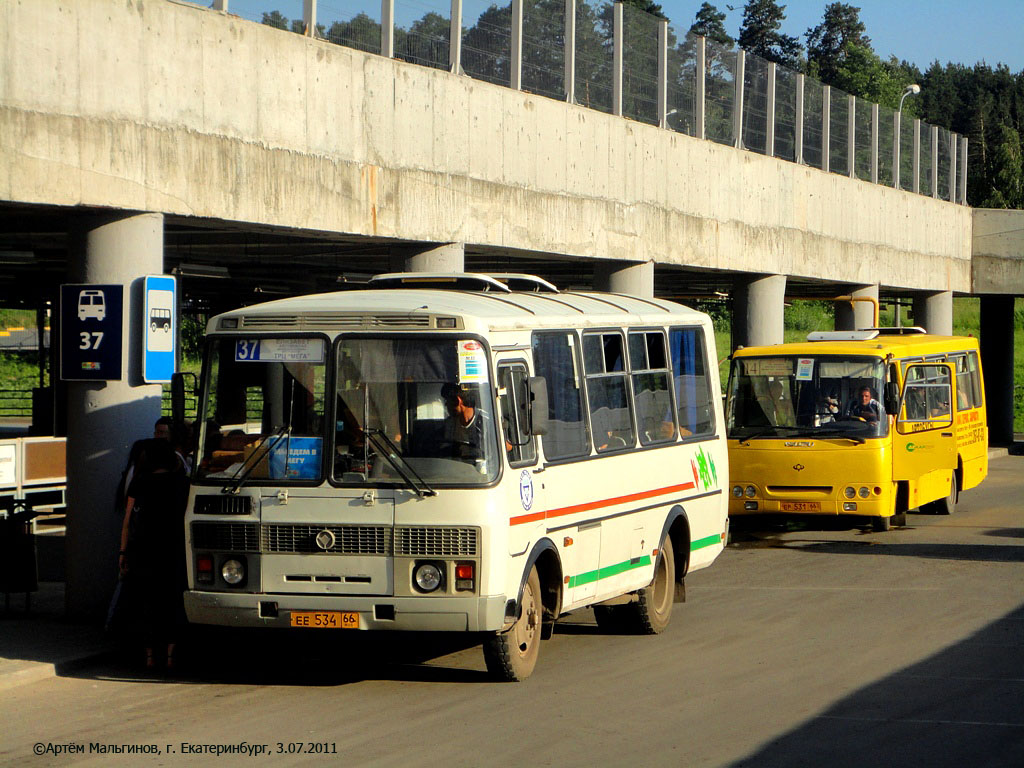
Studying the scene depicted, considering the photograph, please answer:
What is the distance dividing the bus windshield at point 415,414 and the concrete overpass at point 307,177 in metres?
3.30

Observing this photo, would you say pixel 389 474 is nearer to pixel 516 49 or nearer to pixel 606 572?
pixel 606 572

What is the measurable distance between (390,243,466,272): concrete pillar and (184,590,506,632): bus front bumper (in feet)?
23.5

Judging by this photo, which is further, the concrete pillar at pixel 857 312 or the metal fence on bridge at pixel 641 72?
the concrete pillar at pixel 857 312

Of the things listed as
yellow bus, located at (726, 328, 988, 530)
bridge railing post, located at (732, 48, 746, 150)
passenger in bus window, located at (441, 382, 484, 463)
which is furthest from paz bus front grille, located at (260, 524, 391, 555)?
bridge railing post, located at (732, 48, 746, 150)

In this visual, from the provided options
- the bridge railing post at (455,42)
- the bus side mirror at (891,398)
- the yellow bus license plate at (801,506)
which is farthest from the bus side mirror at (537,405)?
the bus side mirror at (891,398)

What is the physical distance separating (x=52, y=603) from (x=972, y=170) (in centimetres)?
12792

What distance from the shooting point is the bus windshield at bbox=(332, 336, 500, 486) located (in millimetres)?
9586

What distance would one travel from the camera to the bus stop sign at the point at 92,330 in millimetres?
Answer: 12078

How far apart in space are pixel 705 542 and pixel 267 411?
502 centimetres

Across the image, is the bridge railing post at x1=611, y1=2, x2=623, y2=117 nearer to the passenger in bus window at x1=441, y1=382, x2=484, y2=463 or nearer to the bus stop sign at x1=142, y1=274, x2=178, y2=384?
the bus stop sign at x1=142, y1=274, x2=178, y2=384

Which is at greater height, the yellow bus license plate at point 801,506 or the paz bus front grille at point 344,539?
the paz bus front grille at point 344,539

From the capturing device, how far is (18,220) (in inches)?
567

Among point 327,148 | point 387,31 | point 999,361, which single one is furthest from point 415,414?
point 999,361

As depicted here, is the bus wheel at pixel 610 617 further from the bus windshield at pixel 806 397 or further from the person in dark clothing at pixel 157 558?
the bus windshield at pixel 806 397
